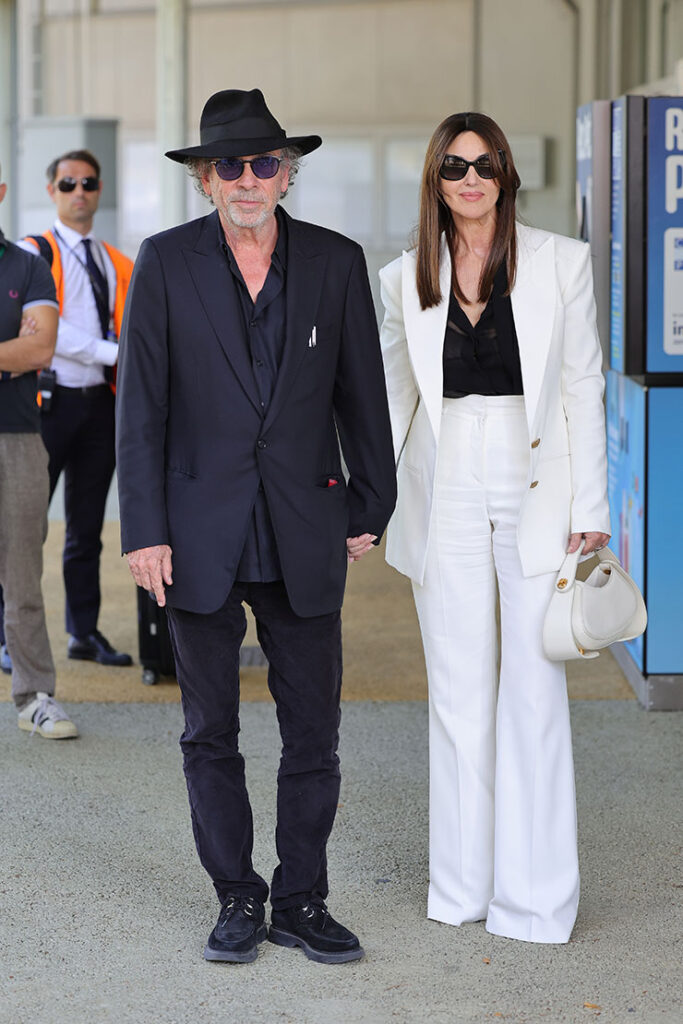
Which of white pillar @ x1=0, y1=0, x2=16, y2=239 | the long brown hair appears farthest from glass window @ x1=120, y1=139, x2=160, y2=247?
the long brown hair

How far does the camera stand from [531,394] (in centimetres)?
332

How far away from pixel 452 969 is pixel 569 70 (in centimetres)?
1380

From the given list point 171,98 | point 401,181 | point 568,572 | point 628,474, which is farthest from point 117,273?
point 401,181

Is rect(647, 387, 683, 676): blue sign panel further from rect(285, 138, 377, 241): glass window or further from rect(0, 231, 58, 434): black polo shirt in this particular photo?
rect(285, 138, 377, 241): glass window

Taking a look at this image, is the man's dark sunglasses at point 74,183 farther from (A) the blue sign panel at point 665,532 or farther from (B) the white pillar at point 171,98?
(B) the white pillar at point 171,98

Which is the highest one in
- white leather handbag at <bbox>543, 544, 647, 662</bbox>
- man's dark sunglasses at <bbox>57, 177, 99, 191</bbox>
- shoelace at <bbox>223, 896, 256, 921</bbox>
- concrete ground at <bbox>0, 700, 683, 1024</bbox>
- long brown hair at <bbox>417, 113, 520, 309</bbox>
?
man's dark sunglasses at <bbox>57, 177, 99, 191</bbox>

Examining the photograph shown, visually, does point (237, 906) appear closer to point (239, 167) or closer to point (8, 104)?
point (239, 167)

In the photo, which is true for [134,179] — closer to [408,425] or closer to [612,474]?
[612,474]

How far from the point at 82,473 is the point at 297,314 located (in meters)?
2.94

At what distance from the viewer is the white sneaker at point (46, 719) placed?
16.4 ft

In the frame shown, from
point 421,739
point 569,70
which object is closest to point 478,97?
point 569,70

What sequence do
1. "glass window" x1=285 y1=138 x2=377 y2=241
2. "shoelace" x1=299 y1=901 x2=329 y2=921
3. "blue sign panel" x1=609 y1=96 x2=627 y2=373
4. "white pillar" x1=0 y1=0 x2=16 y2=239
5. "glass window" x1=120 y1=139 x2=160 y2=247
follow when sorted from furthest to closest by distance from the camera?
"glass window" x1=120 y1=139 x2=160 y2=247 → "glass window" x1=285 y1=138 x2=377 y2=241 → "white pillar" x1=0 y1=0 x2=16 y2=239 → "blue sign panel" x1=609 y1=96 x2=627 y2=373 → "shoelace" x1=299 y1=901 x2=329 y2=921

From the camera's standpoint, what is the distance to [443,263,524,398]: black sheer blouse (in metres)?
3.37

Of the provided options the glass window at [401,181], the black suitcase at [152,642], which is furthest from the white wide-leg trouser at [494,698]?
the glass window at [401,181]
